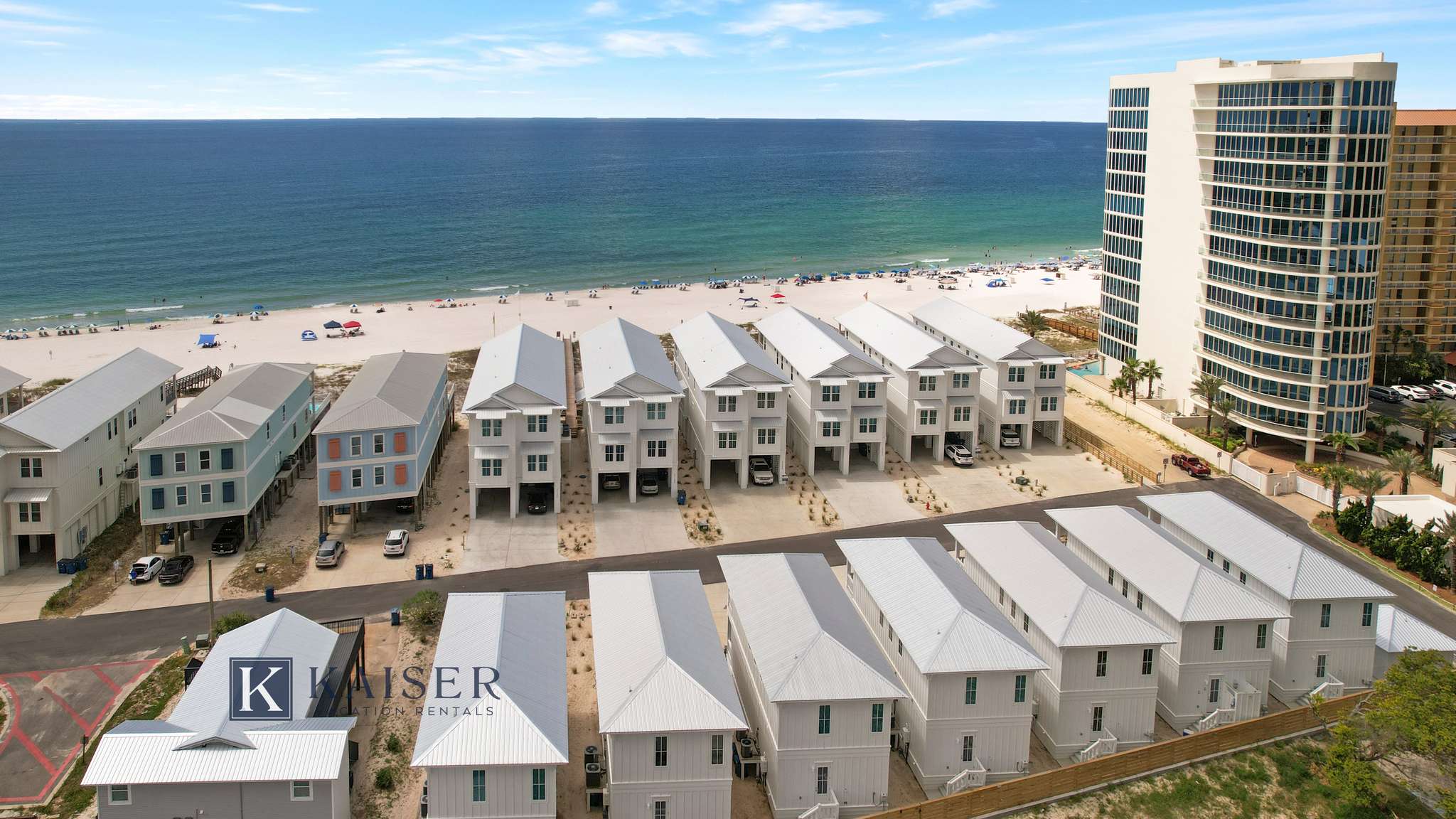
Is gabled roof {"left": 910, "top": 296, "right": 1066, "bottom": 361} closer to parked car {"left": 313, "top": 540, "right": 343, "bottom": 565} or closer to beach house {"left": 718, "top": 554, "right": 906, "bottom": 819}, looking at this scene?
beach house {"left": 718, "top": 554, "right": 906, "bottom": 819}

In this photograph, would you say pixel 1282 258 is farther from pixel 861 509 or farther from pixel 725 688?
pixel 725 688

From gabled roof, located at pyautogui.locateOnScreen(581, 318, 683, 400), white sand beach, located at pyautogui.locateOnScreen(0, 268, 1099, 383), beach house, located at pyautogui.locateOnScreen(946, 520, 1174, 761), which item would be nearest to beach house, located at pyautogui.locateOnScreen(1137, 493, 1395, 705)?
beach house, located at pyautogui.locateOnScreen(946, 520, 1174, 761)

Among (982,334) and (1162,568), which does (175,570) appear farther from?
(982,334)

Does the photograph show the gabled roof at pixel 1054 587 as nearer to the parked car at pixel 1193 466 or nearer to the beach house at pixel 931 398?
the beach house at pixel 931 398

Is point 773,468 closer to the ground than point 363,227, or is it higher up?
closer to the ground

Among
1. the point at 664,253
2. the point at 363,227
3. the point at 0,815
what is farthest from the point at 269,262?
the point at 0,815

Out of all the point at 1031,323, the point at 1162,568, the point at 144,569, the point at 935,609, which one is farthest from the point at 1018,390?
the point at 144,569
